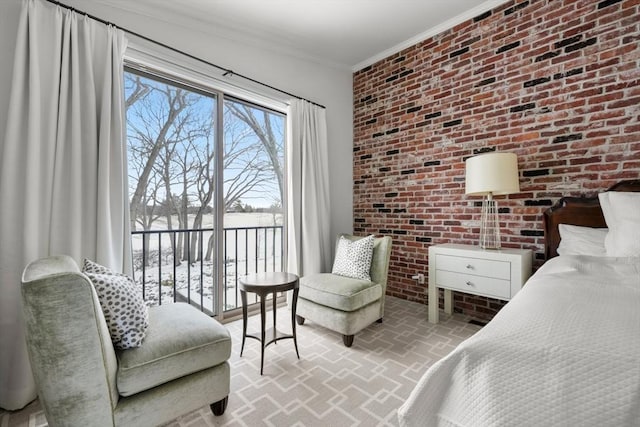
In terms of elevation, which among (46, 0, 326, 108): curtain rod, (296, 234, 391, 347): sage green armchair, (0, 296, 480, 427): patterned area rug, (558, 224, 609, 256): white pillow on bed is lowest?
(0, 296, 480, 427): patterned area rug

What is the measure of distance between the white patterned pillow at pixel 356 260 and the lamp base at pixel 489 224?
1.02 metres

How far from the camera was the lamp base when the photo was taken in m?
2.57

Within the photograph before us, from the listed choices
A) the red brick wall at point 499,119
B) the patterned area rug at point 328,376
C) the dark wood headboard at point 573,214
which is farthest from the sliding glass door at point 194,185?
the dark wood headboard at point 573,214

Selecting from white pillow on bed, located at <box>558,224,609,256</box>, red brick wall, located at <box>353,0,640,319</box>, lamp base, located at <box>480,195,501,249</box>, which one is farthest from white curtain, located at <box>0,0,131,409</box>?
white pillow on bed, located at <box>558,224,609,256</box>

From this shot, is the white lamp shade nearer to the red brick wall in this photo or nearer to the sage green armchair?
the red brick wall

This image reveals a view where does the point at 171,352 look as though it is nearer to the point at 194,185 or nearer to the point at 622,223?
the point at 194,185

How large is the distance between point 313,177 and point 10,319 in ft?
8.31

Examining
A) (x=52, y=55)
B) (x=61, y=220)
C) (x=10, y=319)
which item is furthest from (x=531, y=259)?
(x=52, y=55)

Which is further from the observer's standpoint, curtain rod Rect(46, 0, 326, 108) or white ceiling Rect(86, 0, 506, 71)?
white ceiling Rect(86, 0, 506, 71)

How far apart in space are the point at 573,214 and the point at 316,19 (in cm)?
273

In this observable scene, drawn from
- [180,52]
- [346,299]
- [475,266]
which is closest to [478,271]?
[475,266]

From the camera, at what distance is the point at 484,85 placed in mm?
2682

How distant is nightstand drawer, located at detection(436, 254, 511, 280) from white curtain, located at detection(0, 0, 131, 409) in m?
2.52

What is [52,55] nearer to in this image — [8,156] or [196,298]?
[8,156]
